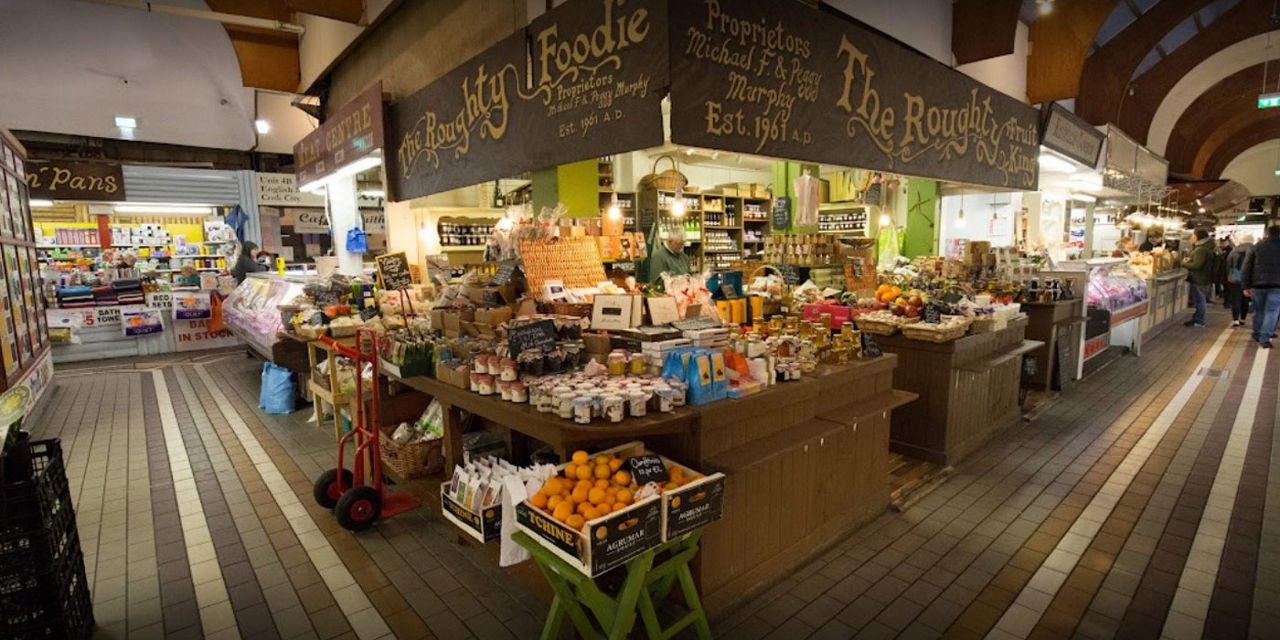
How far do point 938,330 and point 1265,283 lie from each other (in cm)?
932

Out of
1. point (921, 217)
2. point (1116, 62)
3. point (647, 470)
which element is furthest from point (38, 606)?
point (1116, 62)

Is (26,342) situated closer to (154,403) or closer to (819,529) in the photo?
(154,403)

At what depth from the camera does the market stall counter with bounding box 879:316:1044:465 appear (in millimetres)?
4785

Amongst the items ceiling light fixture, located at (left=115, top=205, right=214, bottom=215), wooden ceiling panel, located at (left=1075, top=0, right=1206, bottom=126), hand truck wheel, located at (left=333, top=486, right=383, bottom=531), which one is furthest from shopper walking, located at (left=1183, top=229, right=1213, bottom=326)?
ceiling light fixture, located at (left=115, top=205, right=214, bottom=215)

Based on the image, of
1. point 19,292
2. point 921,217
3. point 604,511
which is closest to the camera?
point 604,511

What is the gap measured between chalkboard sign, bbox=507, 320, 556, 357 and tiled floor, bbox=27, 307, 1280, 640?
1.33 meters

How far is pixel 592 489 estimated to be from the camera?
242 centimetres

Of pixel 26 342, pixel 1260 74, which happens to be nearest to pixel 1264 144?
pixel 1260 74

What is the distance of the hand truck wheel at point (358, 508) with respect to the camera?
3.87 metres

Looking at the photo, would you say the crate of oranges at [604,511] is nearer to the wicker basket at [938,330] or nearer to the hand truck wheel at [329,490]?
the hand truck wheel at [329,490]

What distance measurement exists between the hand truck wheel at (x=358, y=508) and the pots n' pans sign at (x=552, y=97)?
2374mm

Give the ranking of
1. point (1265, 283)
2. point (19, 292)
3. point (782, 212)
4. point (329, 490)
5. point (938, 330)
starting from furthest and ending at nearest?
point (782, 212)
point (1265, 283)
point (19, 292)
point (938, 330)
point (329, 490)

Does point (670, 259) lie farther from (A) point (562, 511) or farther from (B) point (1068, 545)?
(A) point (562, 511)

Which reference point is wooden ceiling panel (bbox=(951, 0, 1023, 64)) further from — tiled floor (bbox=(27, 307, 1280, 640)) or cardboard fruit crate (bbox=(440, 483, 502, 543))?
Result: cardboard fruit crate (bbox=(440, 483, 502, 543))
